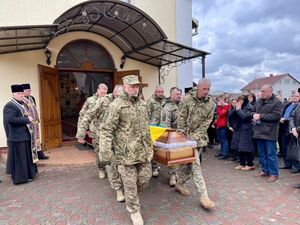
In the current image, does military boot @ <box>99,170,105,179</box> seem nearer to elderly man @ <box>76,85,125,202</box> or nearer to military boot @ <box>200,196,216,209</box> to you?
elderly man @ <box>76,85,125,202</box>

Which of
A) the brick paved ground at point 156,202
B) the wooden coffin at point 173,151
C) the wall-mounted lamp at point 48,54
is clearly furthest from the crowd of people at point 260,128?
the wall-mounted lamp at point 48,54

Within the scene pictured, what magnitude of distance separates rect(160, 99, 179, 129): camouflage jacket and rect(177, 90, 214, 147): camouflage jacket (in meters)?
1.05

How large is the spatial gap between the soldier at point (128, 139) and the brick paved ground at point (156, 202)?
66cm

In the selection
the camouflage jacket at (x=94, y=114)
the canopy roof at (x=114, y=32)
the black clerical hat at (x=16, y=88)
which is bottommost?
the camouflage jacket at (x=94, y=114)

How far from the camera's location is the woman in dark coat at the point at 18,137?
5250 mm

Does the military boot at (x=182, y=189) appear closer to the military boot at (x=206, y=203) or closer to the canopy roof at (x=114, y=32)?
the military boot at (x=206, y=203)

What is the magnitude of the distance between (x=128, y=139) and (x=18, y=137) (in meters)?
3.16

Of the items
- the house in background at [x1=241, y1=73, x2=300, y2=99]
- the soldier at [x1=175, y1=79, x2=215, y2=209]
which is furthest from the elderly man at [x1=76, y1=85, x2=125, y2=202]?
the house in background at [x1=241, y1=73, x2=300, y2=99]

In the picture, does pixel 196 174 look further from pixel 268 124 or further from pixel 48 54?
pixel 48 54

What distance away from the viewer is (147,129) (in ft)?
11.6

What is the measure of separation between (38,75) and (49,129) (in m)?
1.67

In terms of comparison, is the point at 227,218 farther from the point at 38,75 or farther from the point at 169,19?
the point at 169,19

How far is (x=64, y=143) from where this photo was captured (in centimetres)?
884

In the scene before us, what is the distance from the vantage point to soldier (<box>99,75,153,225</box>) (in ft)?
11.1
